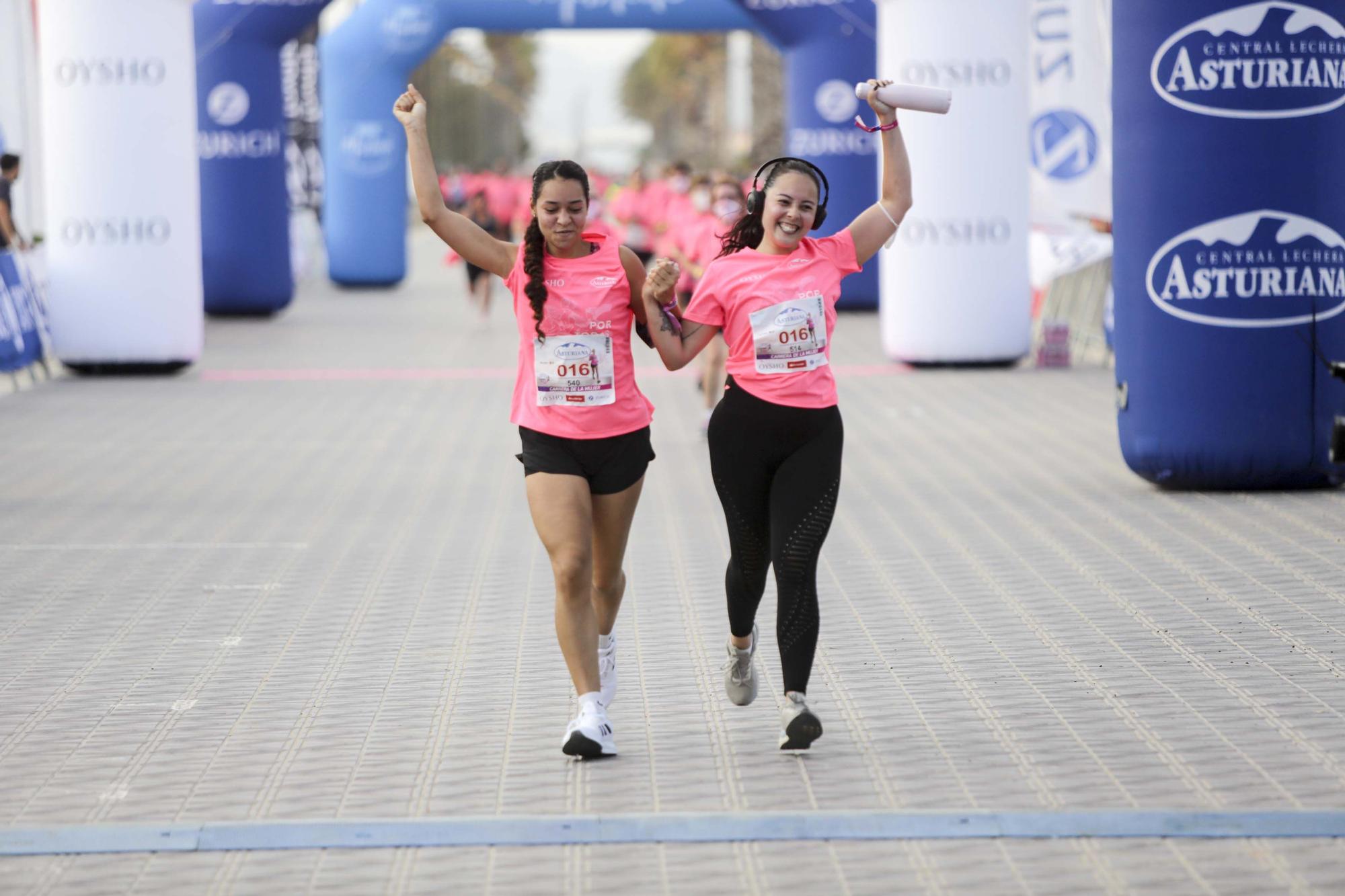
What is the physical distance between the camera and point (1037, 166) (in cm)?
1658

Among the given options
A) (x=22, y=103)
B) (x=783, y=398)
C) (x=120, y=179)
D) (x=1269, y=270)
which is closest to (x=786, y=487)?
(x=783, y=398)

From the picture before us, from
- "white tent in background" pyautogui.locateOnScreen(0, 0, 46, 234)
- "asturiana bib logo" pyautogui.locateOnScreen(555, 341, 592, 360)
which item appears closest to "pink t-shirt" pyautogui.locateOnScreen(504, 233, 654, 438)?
"asturiana bib logo" pyautogui.locateOnScreen(555, 341, 592, 360)

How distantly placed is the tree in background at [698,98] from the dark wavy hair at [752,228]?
29.5m

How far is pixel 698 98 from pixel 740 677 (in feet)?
299

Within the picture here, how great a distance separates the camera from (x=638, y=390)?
4.98m

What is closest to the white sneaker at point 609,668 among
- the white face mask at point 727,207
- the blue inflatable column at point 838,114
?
the white face mask at point 727,207

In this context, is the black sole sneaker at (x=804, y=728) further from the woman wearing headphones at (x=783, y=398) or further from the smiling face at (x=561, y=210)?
the smiling face at (x=561, y=210)

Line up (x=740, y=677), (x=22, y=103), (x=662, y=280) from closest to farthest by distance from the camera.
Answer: (x=662, y=280) → (x=740, y=677) → (x=22, y=103)

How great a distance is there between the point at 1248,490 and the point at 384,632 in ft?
15.7

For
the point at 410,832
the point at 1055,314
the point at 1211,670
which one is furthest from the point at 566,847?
the point at 1055,314

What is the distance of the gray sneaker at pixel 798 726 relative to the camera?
4.95 meters

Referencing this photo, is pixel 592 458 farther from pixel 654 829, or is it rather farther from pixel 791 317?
pixel 654 829

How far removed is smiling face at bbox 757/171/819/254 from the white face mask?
22.1ft

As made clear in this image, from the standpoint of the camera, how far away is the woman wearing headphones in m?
5.01
